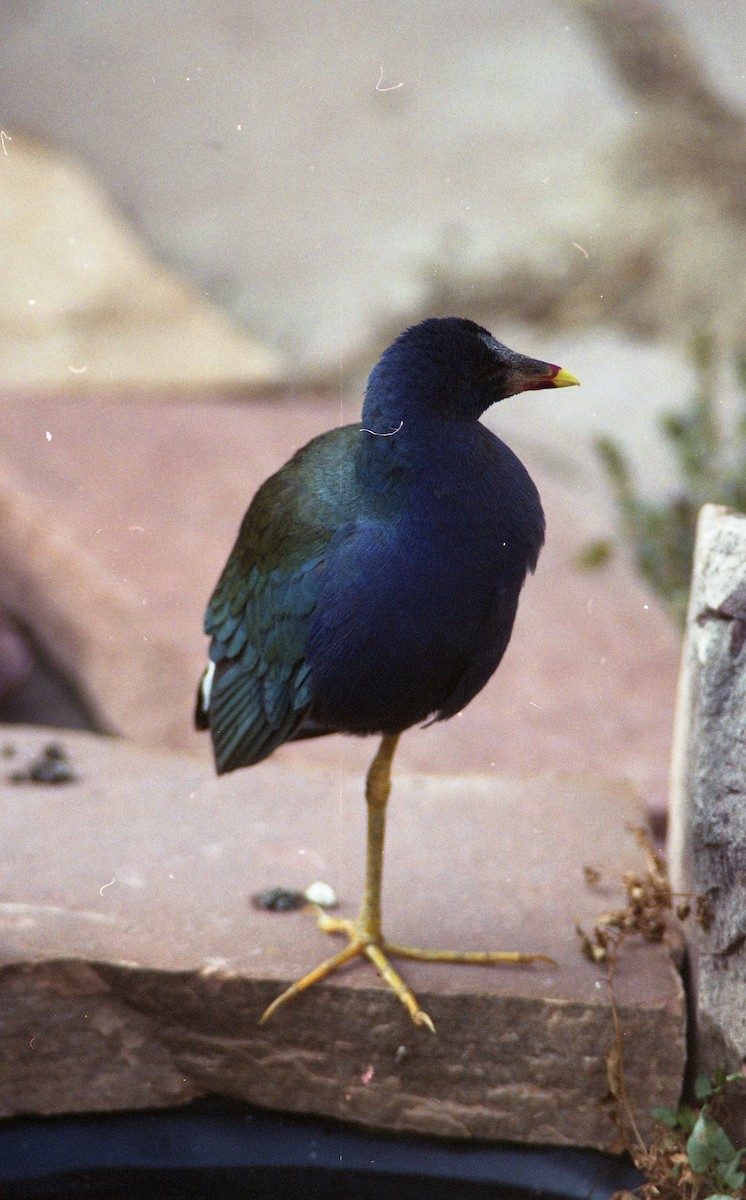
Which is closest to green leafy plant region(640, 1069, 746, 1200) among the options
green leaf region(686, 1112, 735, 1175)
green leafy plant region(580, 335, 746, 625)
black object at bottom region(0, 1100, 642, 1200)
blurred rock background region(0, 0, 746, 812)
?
green leaf region(686, 1112, 735, 1175)

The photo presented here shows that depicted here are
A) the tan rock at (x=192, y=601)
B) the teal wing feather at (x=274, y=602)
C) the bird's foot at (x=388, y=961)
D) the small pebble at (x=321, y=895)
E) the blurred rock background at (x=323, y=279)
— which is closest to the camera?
the teal wing feather at (x=274, y=602)

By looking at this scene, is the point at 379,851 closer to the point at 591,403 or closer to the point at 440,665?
the point at 440,665

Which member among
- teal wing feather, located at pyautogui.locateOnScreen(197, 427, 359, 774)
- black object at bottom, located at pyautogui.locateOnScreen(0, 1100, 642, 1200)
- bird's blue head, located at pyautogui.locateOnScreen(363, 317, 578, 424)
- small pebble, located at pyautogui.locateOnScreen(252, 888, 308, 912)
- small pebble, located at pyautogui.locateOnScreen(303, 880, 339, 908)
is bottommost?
black object at bottom, located at pyautogui.locateOnScreen(0, 1100, 642, 1200)

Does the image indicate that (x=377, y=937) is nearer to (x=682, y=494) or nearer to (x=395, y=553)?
(x=395, y=553)

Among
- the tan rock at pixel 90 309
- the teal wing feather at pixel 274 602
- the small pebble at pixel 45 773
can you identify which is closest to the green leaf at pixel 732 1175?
the teal wing feather at pixel 274 602

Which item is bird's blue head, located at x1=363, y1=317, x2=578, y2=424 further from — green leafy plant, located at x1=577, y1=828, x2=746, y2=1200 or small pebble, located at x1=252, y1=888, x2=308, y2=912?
small pebble, located at x1=252, y1=888, x2=308, y2=912

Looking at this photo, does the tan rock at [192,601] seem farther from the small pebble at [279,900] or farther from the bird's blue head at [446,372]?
the bird's blue head at [446,372]
